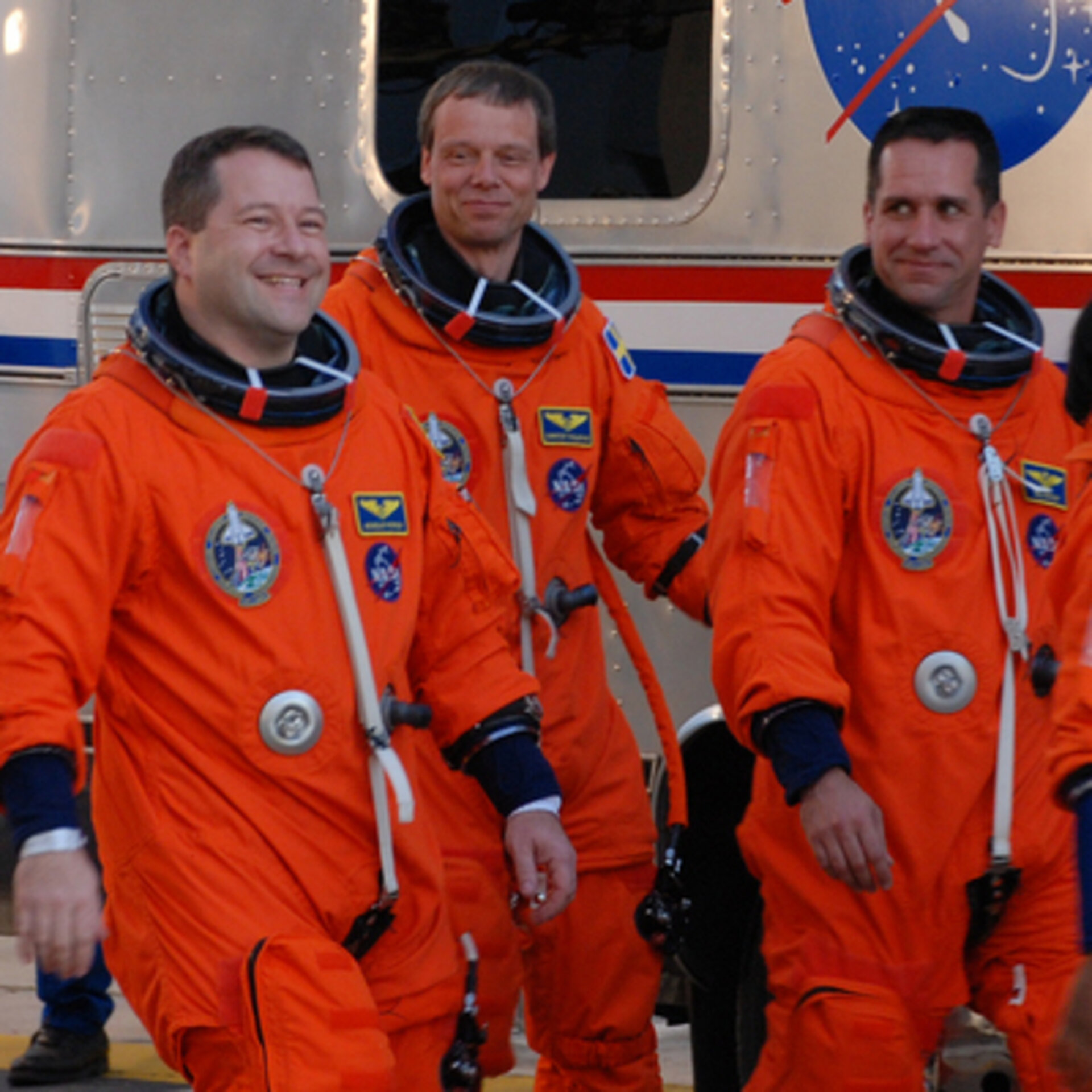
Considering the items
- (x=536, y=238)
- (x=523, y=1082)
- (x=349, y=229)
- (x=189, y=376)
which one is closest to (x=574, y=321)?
(x=536, y=238)

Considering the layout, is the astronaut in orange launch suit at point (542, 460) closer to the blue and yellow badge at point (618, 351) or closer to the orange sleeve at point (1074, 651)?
the blue and yellow badge at point (618, 351)

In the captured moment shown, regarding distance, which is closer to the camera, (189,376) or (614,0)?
(189,376)

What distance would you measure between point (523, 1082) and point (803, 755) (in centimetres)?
223

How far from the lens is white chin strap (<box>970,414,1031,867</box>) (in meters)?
3.19

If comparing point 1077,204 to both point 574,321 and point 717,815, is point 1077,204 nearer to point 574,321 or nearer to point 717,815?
point 574,321

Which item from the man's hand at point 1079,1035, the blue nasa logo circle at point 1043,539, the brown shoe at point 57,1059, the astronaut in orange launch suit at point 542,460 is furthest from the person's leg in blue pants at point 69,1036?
the man's hand at point 1079,1035

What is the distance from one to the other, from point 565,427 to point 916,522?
869mm

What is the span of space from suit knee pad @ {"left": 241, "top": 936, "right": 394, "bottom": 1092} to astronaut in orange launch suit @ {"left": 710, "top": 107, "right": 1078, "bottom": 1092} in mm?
797

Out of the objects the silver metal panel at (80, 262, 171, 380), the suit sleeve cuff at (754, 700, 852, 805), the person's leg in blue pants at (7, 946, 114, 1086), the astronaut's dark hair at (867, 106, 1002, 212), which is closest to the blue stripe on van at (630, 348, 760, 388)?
the astronaut's dark hair at (867, 106, 1002, 212)

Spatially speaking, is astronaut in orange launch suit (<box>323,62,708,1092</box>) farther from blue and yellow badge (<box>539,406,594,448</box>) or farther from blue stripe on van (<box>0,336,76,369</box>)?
blue stripe on van (<box>0,336,76,369</box>)

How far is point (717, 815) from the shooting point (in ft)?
13.9

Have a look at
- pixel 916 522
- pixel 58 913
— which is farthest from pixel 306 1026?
pixel 916 522

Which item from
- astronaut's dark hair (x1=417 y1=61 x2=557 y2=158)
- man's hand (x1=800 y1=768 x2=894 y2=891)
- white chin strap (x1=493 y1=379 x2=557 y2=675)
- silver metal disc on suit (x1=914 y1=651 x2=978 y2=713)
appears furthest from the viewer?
astronaut's dark hair (x1=417 y1=61 x2=557 y2=158)

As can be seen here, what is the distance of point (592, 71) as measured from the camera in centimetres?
437
